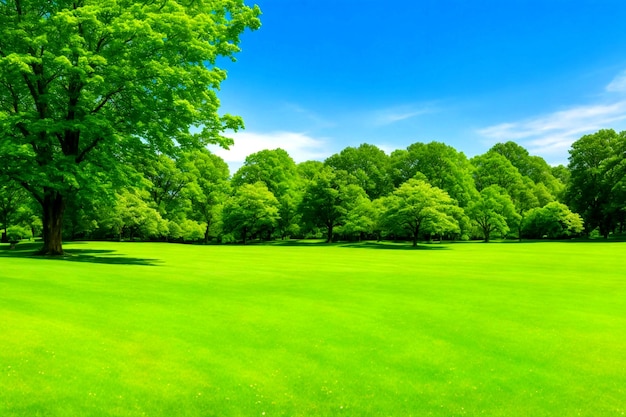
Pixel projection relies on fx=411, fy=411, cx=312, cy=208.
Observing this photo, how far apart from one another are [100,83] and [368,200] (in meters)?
64.4

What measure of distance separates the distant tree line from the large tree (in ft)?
129

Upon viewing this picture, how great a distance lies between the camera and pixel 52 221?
105 feet

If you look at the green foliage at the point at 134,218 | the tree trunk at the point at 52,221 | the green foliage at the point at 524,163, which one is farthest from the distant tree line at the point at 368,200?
the tree trunk at the point at 52,221

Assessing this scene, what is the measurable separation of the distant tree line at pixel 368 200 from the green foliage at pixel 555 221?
0.22m

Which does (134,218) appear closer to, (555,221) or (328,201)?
(328,201)

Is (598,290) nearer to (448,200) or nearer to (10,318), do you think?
(10,318)

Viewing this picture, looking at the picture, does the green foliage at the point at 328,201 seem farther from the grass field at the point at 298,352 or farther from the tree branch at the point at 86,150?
the grass field at the point at 298,352

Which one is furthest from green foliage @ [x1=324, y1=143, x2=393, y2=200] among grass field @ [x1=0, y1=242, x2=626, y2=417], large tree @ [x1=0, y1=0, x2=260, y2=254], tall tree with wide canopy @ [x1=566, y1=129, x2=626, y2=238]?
grass field @ [x1=0, y1=242, x2=626, y2=417]

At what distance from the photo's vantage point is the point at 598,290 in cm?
2105

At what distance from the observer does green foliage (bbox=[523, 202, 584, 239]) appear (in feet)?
294

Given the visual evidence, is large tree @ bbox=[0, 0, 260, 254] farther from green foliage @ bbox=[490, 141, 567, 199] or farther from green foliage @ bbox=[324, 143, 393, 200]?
green foliage @ bbox=[490, 141, 567, 199]

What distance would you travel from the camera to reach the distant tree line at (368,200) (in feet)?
247

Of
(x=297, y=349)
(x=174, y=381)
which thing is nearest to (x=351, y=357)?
(x=297, y=349)

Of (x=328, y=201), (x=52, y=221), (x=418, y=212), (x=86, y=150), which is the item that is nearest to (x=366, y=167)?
(x=328, y=201)
